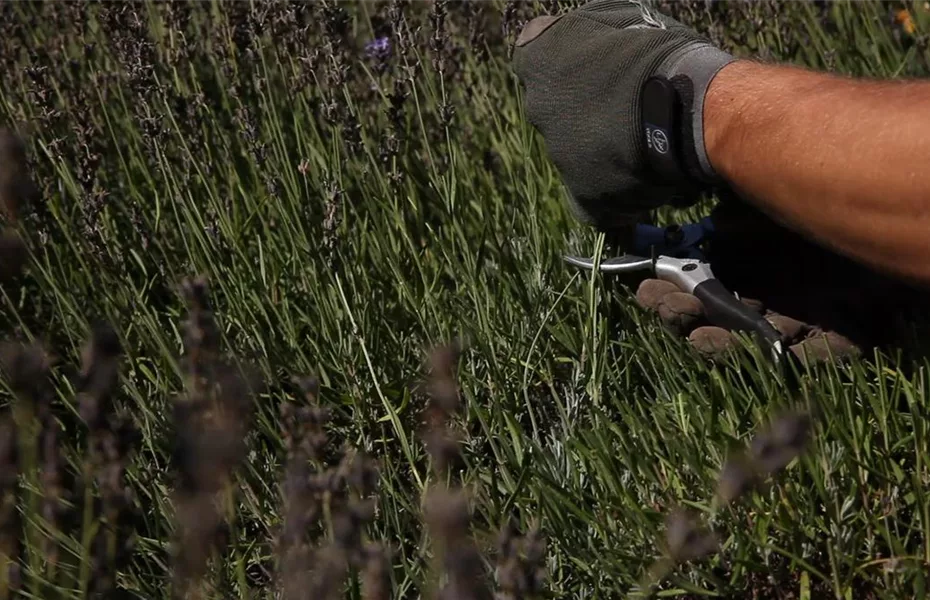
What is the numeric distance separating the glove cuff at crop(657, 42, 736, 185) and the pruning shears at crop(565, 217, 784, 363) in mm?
212

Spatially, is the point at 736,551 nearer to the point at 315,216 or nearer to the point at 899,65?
the point at 315,216

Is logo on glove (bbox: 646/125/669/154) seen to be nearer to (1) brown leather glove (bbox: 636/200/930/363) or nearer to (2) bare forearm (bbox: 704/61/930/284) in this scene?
(2) bare forearm (bbox: 704/61/930/284)

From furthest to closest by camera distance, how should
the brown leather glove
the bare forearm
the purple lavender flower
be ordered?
the purple lavender flower, the brown leather glove, the bare forearm

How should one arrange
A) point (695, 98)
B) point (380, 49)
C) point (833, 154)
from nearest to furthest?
point (833, 154)
point (695, 98)
point (380, 49)

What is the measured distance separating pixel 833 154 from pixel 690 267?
1.83ft

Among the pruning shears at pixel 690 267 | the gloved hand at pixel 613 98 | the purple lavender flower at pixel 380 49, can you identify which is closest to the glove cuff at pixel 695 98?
the gloved hand at pixel 613 98

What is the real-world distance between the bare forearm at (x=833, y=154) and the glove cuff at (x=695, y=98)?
17mm

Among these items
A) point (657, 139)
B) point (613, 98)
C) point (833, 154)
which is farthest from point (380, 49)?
point (833, 154)

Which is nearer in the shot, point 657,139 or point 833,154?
point 833,154

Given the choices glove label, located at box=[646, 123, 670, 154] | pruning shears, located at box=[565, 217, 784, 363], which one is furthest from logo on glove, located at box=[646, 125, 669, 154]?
pruning shears, located at box=[565, 217, 784, 363]

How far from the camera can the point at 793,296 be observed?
2.53 metres

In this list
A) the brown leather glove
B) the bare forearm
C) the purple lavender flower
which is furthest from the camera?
the purple lavender flower

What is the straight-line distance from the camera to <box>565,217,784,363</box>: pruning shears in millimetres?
2344

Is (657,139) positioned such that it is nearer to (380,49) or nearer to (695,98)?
(695,98)
